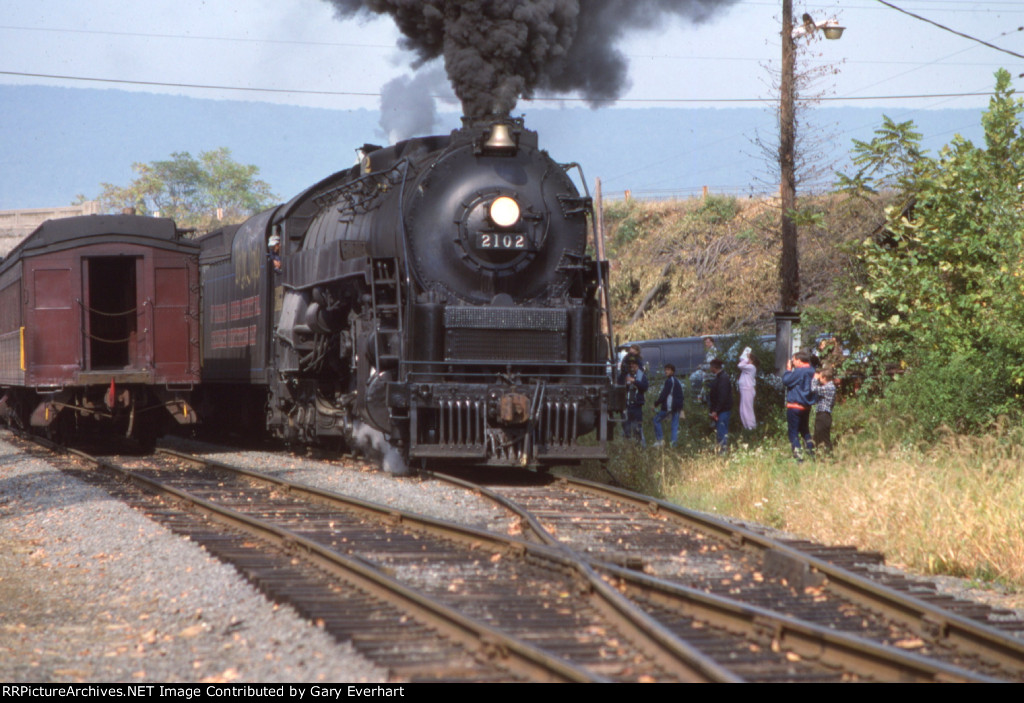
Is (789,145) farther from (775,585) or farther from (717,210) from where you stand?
(717,210)

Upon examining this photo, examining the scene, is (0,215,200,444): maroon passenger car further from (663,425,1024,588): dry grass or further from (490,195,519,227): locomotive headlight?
(663,425,1024,588): dry grass

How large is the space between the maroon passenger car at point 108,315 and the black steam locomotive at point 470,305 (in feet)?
12.1

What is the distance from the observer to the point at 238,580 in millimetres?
6859

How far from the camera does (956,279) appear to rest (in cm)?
1484

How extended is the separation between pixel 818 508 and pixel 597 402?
2.87m

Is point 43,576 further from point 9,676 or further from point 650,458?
point 650,458

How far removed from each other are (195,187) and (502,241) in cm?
8979

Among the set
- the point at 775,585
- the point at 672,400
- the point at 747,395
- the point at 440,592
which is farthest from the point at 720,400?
the point at 440,592

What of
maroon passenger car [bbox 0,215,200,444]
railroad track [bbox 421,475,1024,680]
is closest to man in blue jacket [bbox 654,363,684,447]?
maroon passenger car [bbox 0,215,200,444]

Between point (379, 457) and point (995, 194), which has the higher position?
point (995, 194)

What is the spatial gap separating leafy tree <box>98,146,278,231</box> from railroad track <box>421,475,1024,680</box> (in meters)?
86.4

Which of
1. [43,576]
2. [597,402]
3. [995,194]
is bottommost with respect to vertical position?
[43,576]

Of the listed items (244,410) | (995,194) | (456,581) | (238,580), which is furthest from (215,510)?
(995,194)
